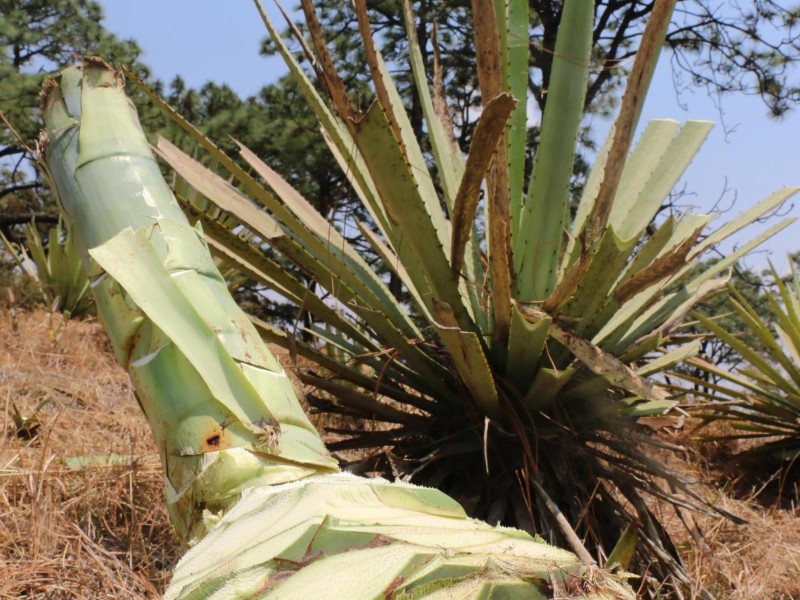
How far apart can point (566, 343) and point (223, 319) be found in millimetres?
656

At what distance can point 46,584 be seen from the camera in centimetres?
129

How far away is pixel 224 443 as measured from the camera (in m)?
0.70

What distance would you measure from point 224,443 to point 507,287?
2.12 feet

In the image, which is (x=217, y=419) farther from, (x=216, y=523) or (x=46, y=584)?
(x=46, y=584)

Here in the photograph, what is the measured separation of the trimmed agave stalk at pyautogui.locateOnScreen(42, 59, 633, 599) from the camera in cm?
44

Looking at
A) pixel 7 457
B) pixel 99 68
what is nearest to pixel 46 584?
pixel 7 457

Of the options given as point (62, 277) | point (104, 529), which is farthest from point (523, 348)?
point (62, 277)

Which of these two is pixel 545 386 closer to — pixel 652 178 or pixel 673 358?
pixel 673 358

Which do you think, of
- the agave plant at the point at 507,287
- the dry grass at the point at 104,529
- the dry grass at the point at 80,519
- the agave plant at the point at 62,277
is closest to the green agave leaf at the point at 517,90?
the agave plant at the point at 507,287

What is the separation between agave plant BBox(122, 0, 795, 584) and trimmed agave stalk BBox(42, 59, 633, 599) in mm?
339

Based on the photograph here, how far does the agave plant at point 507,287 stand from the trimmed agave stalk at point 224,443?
1.11ft

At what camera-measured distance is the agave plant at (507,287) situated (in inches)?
44.4

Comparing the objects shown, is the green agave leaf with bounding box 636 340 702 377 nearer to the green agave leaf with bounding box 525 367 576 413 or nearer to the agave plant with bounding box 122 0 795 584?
the agave plant with bounding box 122 0 795 584

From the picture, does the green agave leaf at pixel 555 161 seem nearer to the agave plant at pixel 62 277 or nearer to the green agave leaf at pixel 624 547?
the green agave leaf at pixel 624 547
